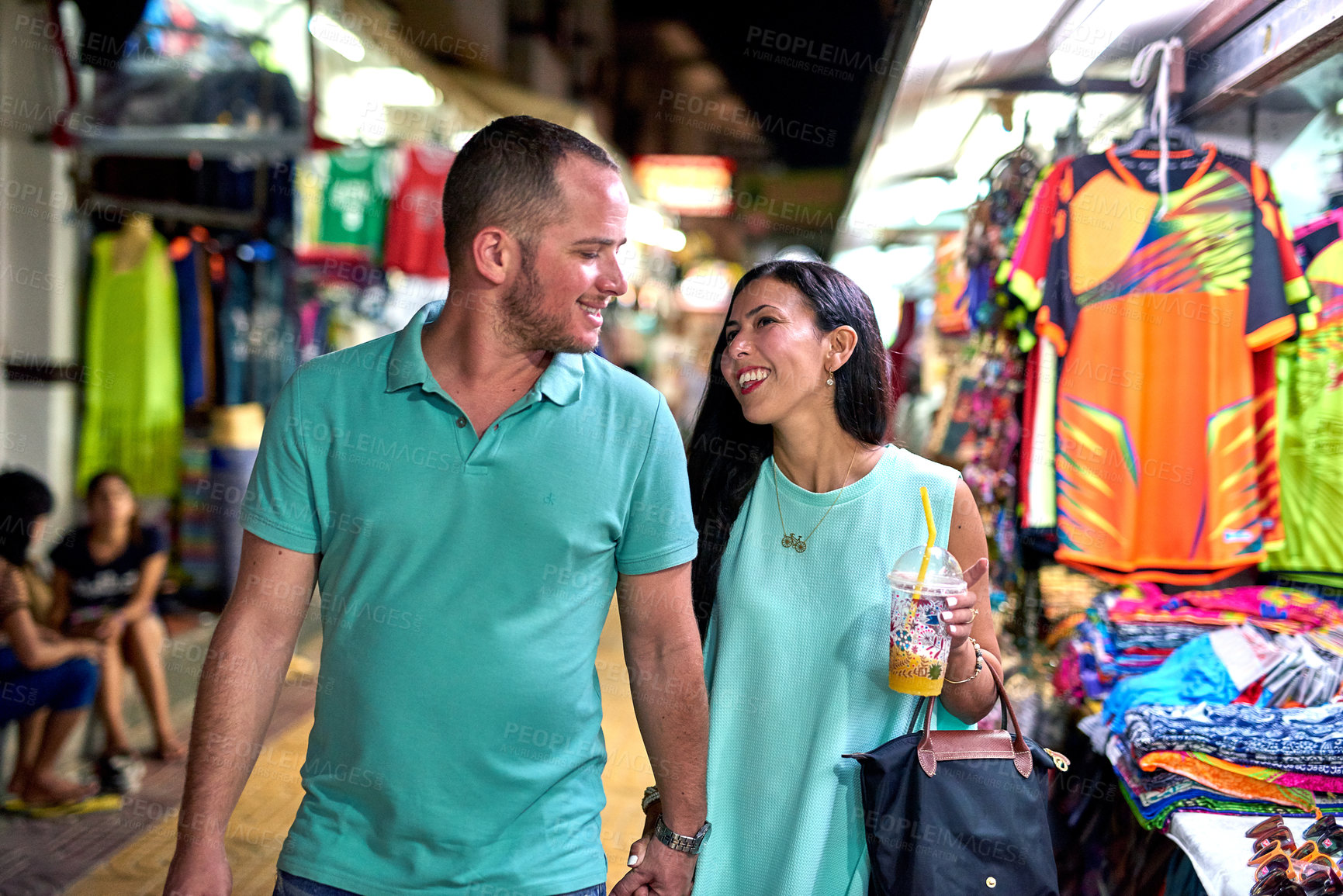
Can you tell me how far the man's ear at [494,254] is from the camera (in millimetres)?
1684

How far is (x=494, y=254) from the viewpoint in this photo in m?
1.69

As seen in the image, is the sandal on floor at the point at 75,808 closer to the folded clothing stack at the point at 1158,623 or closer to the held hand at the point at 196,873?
the held hand at the point at 196,873

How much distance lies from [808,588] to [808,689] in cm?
20

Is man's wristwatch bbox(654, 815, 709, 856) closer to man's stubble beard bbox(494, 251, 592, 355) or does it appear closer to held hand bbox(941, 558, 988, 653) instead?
held hand bbox(941, 558, 988, 653)

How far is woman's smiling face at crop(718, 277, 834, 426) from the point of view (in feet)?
6.52

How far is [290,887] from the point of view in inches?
61.9

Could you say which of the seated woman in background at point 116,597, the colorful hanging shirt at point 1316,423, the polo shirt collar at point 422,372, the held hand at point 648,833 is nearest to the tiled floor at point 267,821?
the seated woman in background at point 116,597

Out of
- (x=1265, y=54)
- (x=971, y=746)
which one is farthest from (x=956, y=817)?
(x=1265, y=54)

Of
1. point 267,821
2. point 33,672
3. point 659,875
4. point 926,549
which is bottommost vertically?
point 267,821

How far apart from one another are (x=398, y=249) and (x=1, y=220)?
2026 mm

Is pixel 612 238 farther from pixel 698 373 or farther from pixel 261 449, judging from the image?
pixel 698 373

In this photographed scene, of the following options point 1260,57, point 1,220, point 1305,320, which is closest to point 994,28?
point 1260,57

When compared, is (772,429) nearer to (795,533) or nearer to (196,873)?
(795,533)

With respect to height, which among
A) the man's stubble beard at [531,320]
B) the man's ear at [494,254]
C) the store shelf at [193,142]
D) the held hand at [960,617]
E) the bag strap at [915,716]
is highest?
the store shelf at [193,142]
